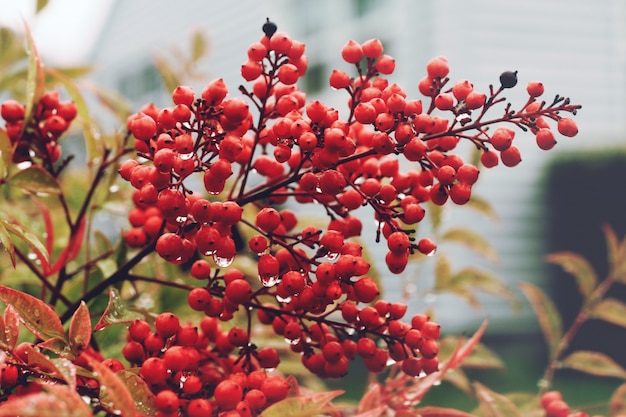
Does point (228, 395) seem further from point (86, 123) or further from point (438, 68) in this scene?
point (86, 123)

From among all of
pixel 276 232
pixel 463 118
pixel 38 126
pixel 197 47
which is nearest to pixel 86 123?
pixel 38 126

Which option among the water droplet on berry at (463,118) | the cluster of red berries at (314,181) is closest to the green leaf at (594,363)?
the cluster of red berries at (314,181)

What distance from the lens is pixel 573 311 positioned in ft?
29.6

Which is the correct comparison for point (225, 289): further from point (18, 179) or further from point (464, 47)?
point (464, 47)

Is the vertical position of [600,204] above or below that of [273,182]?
below

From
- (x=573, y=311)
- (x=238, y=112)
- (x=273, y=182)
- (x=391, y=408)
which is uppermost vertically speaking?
(x=238, y=112)

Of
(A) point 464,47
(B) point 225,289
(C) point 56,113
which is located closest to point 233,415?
(B) point 225,289

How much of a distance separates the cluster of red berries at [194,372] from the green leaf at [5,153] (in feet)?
1.09

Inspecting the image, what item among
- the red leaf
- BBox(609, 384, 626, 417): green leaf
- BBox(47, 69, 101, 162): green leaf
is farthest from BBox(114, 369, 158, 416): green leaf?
BBox(609, 384, 626, 417): green leaf

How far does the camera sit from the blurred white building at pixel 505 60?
9203 millimetres

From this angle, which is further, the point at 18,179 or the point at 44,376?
the point at 18,179

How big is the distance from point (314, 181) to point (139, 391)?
0.35m

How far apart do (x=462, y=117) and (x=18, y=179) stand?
68cm

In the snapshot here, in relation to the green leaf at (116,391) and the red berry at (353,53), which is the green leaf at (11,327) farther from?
the red berry at (353,53)
